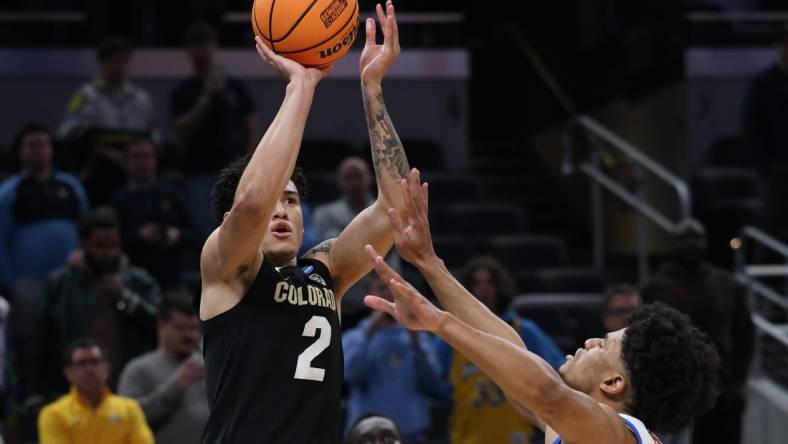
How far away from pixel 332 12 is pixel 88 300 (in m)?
4.10

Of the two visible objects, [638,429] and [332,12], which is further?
[332,12]

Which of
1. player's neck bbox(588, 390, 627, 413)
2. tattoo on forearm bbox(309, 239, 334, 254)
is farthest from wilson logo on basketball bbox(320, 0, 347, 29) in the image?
player's neck bbox(588, 390, 627, 413)

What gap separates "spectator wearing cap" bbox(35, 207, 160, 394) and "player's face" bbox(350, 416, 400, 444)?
2329 millimetres

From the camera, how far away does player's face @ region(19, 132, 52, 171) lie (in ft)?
28.3

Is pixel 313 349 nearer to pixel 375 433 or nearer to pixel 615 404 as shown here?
pixel 615 404

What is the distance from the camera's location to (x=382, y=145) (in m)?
4.47

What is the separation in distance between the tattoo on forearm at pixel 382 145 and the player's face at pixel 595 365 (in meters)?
0.81

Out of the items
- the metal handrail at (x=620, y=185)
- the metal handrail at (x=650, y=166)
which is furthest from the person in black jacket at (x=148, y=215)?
the metal handrail at (x=620, y=185)

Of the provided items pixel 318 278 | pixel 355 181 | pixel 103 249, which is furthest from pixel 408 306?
pixel 355 181

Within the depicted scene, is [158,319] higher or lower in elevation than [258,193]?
lower

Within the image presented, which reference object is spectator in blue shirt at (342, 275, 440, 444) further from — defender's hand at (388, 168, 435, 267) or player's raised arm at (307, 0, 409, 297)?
defender's hand at (388, 168, 435, 267)

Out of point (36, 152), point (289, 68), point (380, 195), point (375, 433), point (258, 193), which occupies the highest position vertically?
point (289, 68)

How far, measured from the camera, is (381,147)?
176 inches

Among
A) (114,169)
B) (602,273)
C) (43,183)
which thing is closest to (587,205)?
(602,273)
